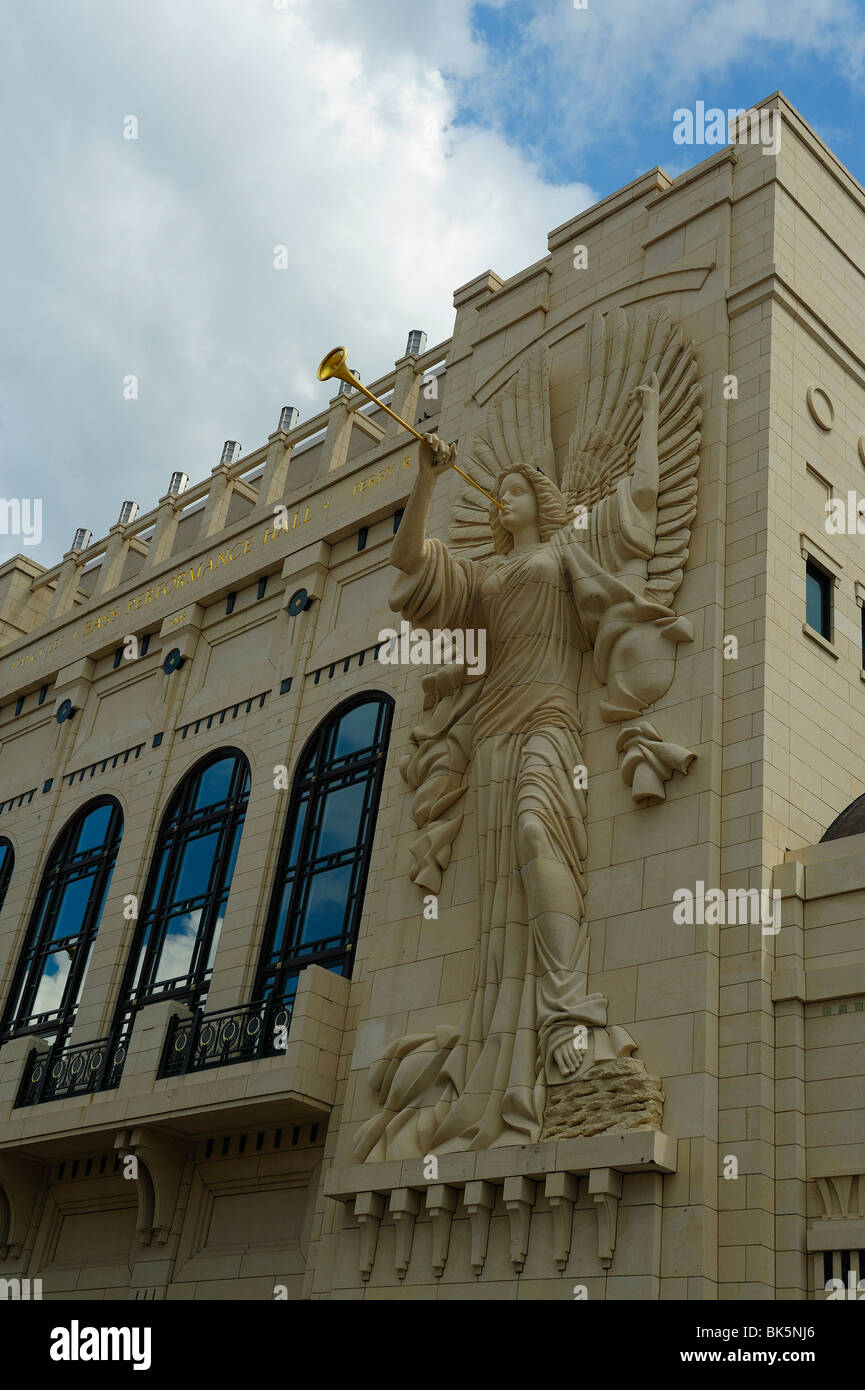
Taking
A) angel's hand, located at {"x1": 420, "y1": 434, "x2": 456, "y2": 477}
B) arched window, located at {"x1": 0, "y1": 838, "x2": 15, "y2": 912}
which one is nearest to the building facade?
angel's hand, located at {"x1": 420, "y1": 434, "x2": 456, "y2": 477}

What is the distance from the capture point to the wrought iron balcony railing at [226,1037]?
672 inches

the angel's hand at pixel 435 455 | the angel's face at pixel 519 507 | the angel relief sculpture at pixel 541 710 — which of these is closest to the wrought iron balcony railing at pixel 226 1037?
the angel relief sculpture at pixel 541 710

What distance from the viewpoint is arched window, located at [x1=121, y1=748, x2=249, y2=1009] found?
67.7 feet

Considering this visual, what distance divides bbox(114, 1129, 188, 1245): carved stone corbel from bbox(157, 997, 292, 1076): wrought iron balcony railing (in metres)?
0.91

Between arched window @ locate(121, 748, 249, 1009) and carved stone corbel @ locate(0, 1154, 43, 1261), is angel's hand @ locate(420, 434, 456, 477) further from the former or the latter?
carved stone corbel @ locate(0, 1154, 43, 1261)

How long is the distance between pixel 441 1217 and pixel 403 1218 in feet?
1.69

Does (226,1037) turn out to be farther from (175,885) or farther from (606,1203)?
(606,1203)

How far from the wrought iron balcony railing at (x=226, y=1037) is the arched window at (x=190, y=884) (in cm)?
183

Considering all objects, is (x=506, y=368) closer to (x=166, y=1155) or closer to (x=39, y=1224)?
(x=166, y=1155)

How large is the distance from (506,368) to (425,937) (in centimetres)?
843

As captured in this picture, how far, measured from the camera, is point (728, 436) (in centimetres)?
1667

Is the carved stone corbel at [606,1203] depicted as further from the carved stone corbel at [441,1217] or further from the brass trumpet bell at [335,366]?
the brass trumpet bell at [335,366]
